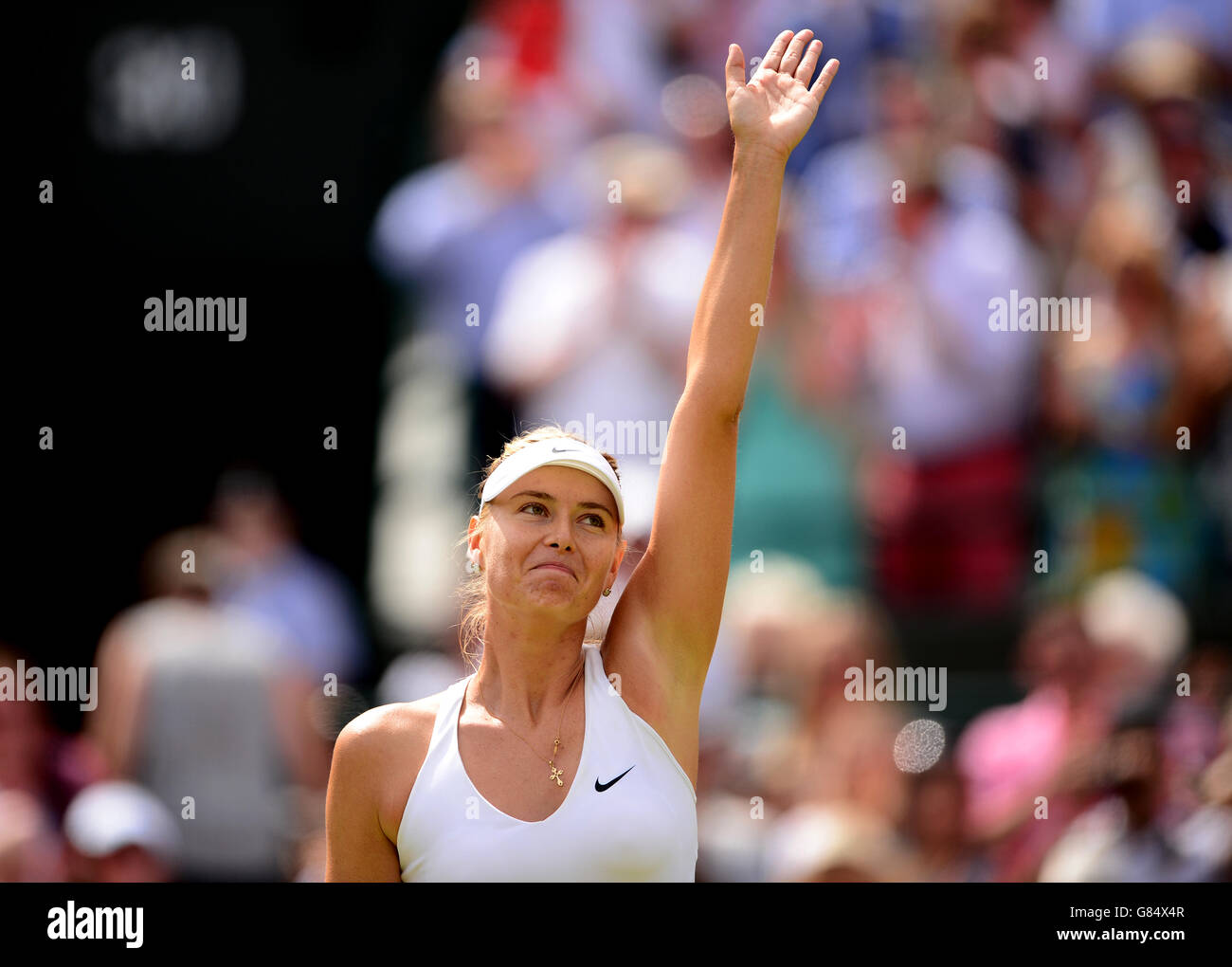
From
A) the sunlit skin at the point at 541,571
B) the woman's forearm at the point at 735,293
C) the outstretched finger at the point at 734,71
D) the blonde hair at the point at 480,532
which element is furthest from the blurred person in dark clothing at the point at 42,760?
the outstretched finger at the point at 734,71

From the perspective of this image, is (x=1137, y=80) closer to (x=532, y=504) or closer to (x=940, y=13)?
(x=940, y=13)

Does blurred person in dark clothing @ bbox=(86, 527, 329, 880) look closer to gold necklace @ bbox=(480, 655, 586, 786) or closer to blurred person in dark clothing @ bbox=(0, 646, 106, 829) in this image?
blurred person in dark clothing @ bbox=(0, 646, 106, 829)

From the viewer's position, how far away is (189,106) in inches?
222

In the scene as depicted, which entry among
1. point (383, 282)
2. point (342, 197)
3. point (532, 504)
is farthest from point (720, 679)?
point (532, 504)

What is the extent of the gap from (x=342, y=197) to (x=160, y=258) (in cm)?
63

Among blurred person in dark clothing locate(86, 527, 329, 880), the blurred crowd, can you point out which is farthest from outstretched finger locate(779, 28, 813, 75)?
blurred person in dark clothing locate(86, 527, 329, 880)

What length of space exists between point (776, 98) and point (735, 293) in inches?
15.2

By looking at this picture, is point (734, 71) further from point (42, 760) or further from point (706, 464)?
point (42, 760)

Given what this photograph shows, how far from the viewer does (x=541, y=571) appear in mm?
2420

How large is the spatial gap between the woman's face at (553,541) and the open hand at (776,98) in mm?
617

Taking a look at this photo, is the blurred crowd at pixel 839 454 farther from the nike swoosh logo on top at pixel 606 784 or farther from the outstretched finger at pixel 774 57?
the nike swoosh logo on top at pixel 606 784

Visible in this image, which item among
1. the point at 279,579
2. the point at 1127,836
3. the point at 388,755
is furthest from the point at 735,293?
the point at 279,579

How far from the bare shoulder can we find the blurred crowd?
1883mm

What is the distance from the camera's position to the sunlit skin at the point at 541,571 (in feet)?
7.96
